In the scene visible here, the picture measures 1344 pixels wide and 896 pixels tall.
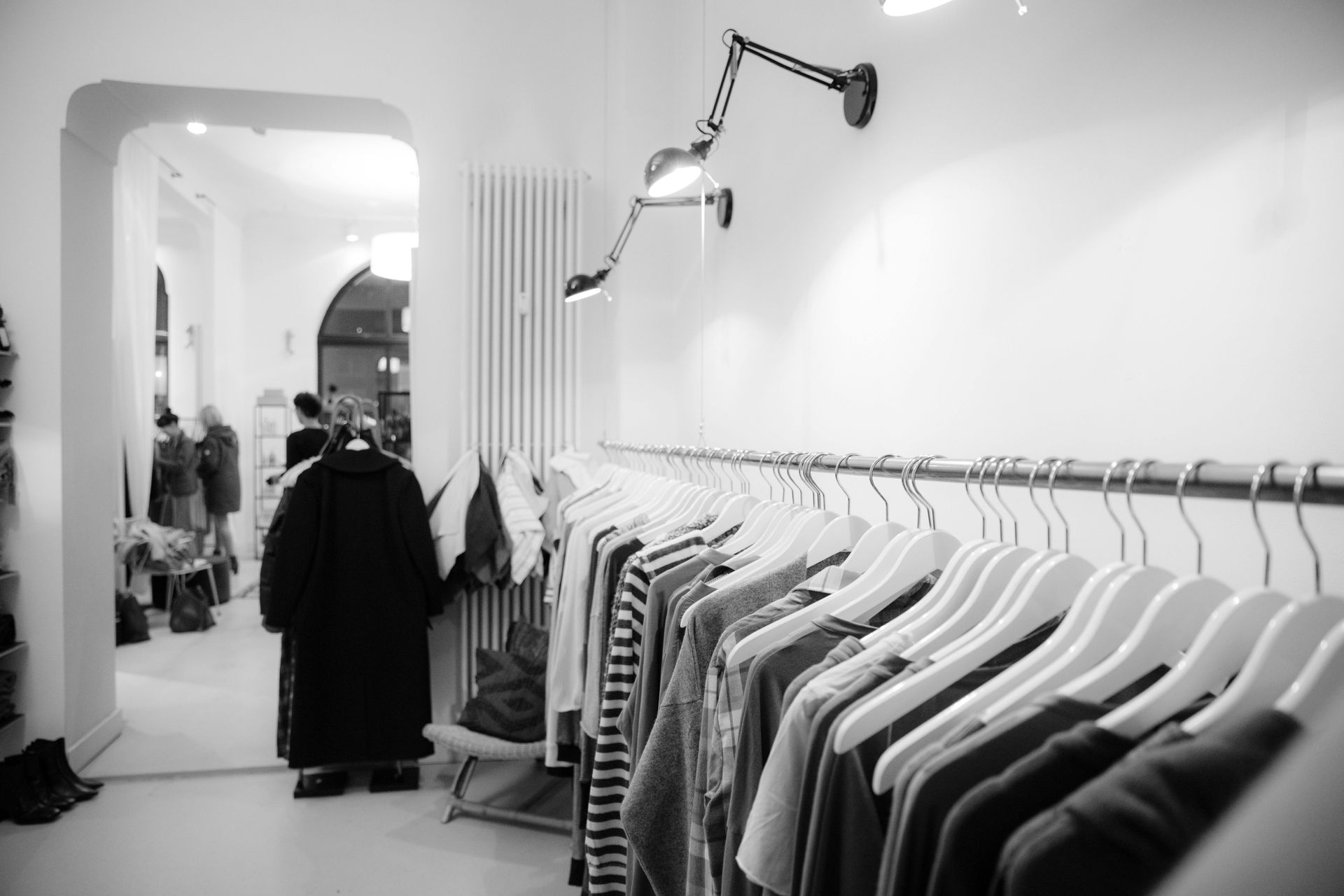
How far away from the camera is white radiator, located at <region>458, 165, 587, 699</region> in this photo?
4.08 meters

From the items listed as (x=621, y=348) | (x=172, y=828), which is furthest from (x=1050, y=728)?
(x=172, y=828)

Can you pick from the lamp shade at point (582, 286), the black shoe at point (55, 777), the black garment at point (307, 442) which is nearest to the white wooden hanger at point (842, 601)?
the lamp shade at point (582, 286)

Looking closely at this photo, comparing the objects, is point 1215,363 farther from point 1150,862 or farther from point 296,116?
point 296,116

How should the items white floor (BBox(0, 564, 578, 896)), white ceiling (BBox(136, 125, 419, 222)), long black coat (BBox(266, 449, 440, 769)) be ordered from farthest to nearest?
1. white ceiling (BBox(136, 125, 419, 222))
2. long black coat (BBox(266, 449, 440, 769))
3. white floor (BBox(0, 564, 578, 896))

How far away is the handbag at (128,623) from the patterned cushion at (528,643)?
4055 millimetres

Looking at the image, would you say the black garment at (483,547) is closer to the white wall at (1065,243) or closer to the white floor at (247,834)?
the white floor at (247,834)

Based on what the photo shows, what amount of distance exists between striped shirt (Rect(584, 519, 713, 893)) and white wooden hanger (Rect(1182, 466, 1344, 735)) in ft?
3.46

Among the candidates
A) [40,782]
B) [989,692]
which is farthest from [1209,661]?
[40,782]

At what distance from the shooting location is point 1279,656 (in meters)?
0.66

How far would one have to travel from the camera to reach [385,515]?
12.6 feet

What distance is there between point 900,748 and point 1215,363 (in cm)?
79

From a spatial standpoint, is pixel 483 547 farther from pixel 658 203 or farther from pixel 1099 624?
pixel 1099 624

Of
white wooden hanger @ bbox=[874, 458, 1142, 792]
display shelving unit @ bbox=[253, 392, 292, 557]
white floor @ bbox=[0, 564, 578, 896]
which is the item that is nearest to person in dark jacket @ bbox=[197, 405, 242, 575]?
display shelving unit @ bbox=[253, 392, 292, 557]

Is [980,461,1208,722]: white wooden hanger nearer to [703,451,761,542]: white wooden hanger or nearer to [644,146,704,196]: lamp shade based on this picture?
[703,451,761,542]: white wooden hanger
